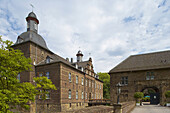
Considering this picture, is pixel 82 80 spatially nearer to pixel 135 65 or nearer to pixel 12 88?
pixel 135 65

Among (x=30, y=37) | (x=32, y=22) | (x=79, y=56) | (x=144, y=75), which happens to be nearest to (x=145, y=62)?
(x=144, y=75)

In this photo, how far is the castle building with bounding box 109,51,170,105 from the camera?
23094 millimetres

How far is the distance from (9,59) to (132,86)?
22224 millimetres

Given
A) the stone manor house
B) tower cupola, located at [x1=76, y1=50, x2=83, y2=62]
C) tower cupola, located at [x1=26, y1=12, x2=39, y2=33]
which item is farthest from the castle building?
tower cupola, located at [x1=26, y1=12, x2=39, y2=33]

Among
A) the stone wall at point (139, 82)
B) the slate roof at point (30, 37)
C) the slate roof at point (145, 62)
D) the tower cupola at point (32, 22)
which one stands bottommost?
the stone wall at point (139, 82)

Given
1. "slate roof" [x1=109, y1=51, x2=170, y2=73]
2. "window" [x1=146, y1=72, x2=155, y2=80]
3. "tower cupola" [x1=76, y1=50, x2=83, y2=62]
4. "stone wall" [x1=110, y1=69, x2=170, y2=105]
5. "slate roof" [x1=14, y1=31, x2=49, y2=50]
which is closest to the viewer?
"stone wall" [x1=110, y1=69, x2=170, y2=105]

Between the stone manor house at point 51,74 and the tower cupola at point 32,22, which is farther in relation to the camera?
the tower cupola at point 32,22

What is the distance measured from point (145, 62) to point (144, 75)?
2.92 meters

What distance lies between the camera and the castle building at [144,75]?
23.1 meters

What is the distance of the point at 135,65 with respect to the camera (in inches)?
1033

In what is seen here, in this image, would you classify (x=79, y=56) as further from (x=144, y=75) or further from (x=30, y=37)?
(x=144, y=75)

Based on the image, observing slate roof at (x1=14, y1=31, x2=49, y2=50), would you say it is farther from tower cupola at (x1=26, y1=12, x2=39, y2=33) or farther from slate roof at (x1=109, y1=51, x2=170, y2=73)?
slate roof at (x1=109, y1=51, x2=170, y2=73)

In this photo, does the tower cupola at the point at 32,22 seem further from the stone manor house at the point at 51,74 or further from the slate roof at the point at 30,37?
the slate roof at the point at 30,37

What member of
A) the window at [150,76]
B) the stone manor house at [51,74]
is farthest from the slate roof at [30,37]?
the window at [150,76]
